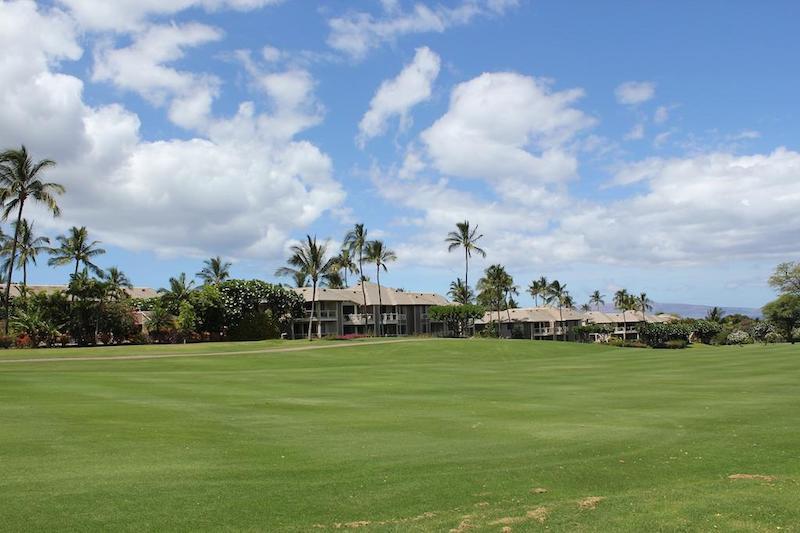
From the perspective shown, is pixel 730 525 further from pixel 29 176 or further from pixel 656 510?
pixel 29 176

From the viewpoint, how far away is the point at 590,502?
10.3 meters

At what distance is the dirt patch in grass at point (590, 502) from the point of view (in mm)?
10017

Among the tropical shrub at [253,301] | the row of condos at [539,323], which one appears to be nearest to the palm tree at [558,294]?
the row of condos at [539,323]

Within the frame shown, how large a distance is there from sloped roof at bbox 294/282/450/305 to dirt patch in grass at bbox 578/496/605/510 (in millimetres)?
96408

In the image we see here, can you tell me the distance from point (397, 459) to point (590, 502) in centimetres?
443


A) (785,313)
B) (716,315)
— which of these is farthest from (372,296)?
(716,315)

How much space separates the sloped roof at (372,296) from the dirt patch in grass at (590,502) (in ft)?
316

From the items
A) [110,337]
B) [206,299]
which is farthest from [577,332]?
[110,337]

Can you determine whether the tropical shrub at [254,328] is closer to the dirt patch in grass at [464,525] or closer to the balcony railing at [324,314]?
the balcony railing at [324,314]

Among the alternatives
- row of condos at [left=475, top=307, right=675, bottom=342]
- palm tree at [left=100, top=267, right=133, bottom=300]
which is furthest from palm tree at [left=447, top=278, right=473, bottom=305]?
palm tree at [left=100, top=267, right=133, bottom=300]

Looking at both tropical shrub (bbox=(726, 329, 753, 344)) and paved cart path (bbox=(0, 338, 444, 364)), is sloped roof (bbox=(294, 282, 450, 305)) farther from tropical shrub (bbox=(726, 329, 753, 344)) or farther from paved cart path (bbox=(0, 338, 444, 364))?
tropical shrub (bbox=(726, 329, 753, 344))

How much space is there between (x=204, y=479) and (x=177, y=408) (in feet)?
33.0

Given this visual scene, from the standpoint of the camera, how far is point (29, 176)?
6600cm

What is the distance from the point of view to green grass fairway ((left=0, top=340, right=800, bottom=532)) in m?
9.55
